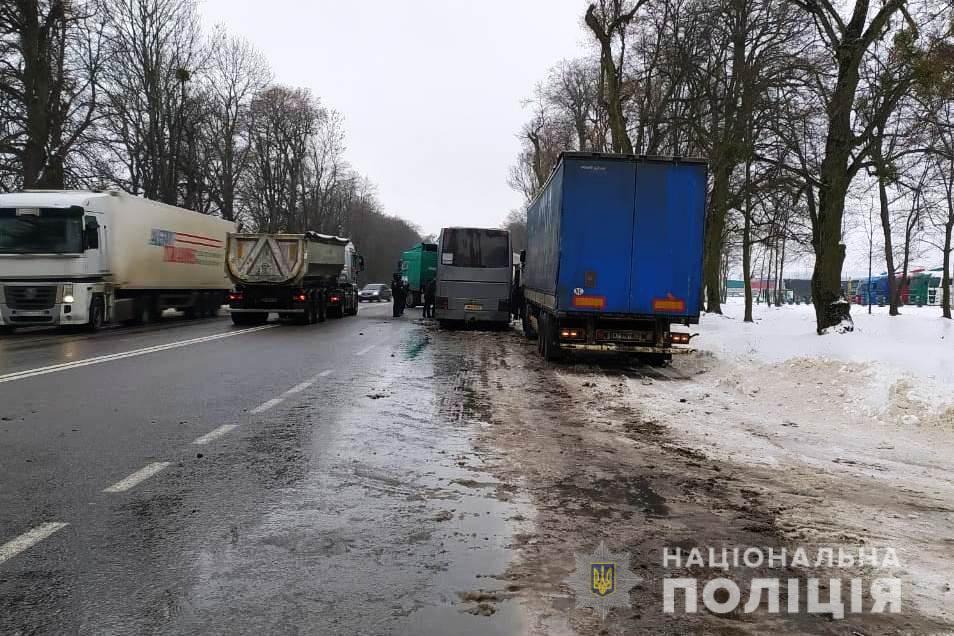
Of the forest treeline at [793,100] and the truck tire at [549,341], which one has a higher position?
the forest treeline at [793,100]

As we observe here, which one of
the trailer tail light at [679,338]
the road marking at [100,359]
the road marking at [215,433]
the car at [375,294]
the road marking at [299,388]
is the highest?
the car at [375,294]

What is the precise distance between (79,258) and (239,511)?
56.4 feet

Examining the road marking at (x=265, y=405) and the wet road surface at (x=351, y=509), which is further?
the road marking at (x=265, y=405)

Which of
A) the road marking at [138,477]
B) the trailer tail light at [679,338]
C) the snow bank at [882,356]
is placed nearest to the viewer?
the road marking at [138,477]

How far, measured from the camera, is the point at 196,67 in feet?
123

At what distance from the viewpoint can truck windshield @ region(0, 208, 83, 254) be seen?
18.4 meters

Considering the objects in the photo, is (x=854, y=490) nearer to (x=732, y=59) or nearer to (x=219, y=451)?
(x=219, y=451)

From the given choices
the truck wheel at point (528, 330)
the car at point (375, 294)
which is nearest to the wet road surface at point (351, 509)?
the truck wheel at point (528, 330)

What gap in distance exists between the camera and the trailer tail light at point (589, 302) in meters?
13.0

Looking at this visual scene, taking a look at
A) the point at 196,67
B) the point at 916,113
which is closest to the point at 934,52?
the point at 916,113

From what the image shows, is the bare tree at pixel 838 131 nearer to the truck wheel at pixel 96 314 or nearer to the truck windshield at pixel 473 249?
the truck windshield at pixel 473 249

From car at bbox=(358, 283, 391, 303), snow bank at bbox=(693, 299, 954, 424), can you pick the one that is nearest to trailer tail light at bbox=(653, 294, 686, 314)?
snow bank at bbox=(693, 299, 954, 424)

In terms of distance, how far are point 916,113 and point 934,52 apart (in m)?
5.92

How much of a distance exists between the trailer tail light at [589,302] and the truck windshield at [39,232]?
46.5 feet
